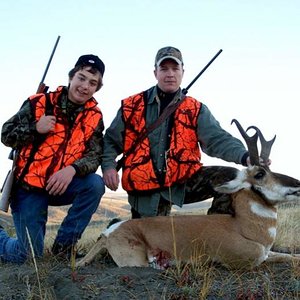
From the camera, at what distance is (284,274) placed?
4.30m

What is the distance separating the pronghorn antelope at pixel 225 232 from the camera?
15.3 ft

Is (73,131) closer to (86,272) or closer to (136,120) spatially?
(136,120)

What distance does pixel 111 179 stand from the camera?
5.82 metres

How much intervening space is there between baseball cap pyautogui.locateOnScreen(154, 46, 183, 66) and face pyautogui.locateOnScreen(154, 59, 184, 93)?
0.05 m

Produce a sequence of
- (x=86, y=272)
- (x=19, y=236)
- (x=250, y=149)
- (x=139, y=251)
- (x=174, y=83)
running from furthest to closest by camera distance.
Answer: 1. (x=174, y=83)
2. (x=19, y=236)
3. (x=250, y=149)
4. (x=139, y=251)
5. (x=86, y=272)

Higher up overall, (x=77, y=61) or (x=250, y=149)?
(x=77, y=61)

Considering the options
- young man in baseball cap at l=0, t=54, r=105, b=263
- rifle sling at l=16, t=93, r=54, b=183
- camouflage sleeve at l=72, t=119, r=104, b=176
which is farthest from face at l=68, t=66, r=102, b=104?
camouflage sleeve at l=72, t=119, r=104, b=176

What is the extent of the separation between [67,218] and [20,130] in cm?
113

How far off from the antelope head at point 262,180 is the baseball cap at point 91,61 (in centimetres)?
177

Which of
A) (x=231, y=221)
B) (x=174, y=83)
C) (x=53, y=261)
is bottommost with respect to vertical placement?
(x=53, y=261)

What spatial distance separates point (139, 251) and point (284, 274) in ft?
4.42

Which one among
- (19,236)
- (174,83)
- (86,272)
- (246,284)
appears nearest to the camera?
(246,284)

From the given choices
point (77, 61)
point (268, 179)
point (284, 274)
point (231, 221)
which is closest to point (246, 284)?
point (284, 274)

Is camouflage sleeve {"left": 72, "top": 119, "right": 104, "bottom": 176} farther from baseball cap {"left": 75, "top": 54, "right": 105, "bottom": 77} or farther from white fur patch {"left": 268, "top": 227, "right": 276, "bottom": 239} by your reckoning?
white fur patch {"left": 268, "top": 227, "right": 276, "bottom": 239}
